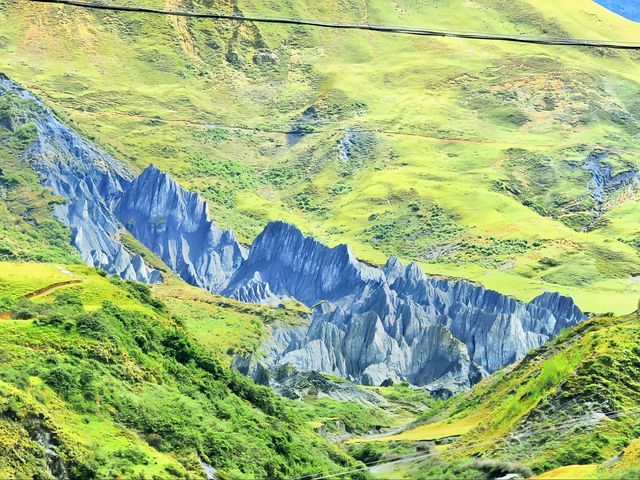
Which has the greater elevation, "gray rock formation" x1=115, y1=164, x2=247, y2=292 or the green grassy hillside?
the green grassy hillside

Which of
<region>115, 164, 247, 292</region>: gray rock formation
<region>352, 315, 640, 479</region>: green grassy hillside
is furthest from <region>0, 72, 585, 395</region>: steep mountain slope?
<region>352, 315, 640, 479</region>: green grassy hillside

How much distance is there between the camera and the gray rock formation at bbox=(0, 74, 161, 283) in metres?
160

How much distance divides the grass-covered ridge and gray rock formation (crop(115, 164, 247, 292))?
108828 millimetres

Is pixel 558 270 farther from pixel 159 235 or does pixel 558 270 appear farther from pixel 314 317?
pixel 159 235

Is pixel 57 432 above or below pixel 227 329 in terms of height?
above

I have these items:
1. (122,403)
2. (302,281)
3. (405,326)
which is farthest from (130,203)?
(122,403)

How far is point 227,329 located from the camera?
A: 12950 cm

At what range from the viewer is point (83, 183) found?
574 feet

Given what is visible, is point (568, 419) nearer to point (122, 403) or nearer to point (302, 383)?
point (122, 403)

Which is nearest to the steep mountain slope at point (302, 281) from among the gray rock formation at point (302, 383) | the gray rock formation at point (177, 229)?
the gray rock formation at point (177, 229)

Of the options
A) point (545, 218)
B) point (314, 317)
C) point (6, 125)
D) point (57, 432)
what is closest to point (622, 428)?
point (57, 432)

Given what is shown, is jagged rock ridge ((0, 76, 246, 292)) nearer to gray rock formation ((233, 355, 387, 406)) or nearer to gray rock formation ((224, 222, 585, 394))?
gray rock formation ((224, 222, 585, 394))

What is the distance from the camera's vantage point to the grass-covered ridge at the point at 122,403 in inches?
1692

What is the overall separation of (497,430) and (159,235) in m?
121
